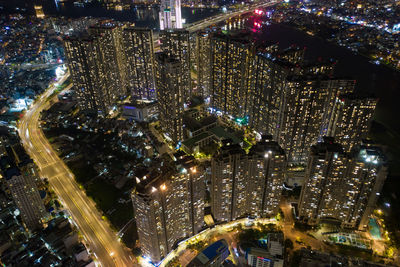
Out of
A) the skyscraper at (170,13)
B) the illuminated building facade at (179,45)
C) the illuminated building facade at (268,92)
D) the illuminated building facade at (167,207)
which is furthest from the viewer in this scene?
the skyscraper at (170,13)

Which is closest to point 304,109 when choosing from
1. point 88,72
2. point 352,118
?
point 352,118

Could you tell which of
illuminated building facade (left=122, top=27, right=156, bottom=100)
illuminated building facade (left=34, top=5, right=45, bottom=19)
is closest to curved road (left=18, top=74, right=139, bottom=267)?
illuminated building facade (left=122, top=27, right=156, bottom=100)

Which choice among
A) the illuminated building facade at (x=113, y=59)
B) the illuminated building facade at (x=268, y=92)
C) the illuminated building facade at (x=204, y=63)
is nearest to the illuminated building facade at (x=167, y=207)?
the illuminated building facade at (x=268, y=92)

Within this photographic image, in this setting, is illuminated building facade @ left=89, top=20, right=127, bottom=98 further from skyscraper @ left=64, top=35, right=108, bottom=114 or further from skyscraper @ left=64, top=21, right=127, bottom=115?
skyscraper @ left=64, top=35, right=108, bottom=114

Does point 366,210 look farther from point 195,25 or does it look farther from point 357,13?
point 357,13

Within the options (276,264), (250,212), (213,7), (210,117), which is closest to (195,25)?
(213,7)

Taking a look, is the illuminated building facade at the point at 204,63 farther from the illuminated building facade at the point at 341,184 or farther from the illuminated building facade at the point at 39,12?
the illuminated building facade at the point at 39,12

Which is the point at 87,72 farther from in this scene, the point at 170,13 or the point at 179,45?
the point at 170,13
